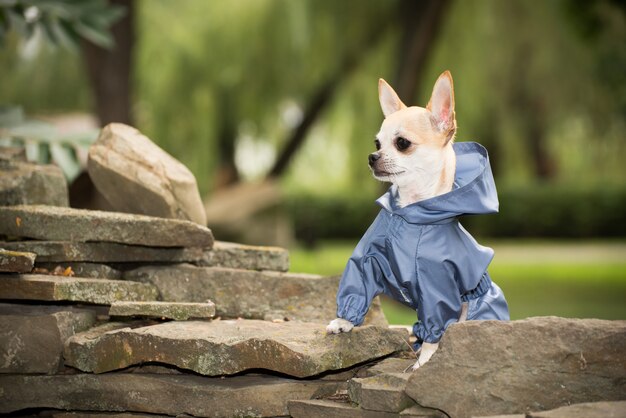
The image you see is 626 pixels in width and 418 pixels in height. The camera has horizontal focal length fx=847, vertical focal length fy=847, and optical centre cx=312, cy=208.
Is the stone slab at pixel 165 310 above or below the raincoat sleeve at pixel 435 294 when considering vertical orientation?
below

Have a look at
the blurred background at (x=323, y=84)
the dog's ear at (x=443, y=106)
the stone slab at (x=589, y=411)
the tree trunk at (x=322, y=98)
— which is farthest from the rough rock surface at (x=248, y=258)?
the tree trunk at (x=322, y=98)

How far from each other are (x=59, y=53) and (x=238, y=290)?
7.60 meters

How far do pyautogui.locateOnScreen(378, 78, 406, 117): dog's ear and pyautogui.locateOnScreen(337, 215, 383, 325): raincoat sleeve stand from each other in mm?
452

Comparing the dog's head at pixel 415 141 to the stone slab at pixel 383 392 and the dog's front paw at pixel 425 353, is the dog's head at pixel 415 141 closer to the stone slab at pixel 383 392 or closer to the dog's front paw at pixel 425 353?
the dog's front paw at pixel 425 353

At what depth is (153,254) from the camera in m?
3.86

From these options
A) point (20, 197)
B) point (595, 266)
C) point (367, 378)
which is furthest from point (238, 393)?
point (595, 266)

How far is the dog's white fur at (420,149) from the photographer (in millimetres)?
2998

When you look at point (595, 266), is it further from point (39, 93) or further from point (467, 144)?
point (467, 144)

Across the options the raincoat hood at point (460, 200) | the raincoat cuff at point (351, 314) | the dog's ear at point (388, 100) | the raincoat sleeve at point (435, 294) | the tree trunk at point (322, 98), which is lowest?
the tree trunk at point (322, 98)

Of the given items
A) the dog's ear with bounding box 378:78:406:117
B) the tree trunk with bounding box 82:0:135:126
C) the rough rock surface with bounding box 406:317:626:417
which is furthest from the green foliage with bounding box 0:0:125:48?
the rough rock surface with bounding box 406:317:626:417

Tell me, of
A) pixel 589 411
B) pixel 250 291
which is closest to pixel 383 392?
pixel 589 411

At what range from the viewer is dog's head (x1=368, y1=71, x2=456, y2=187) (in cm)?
300

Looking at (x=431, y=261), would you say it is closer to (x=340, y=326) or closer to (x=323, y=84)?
(x=340, y=326)

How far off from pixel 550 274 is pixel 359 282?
31.2 ft
